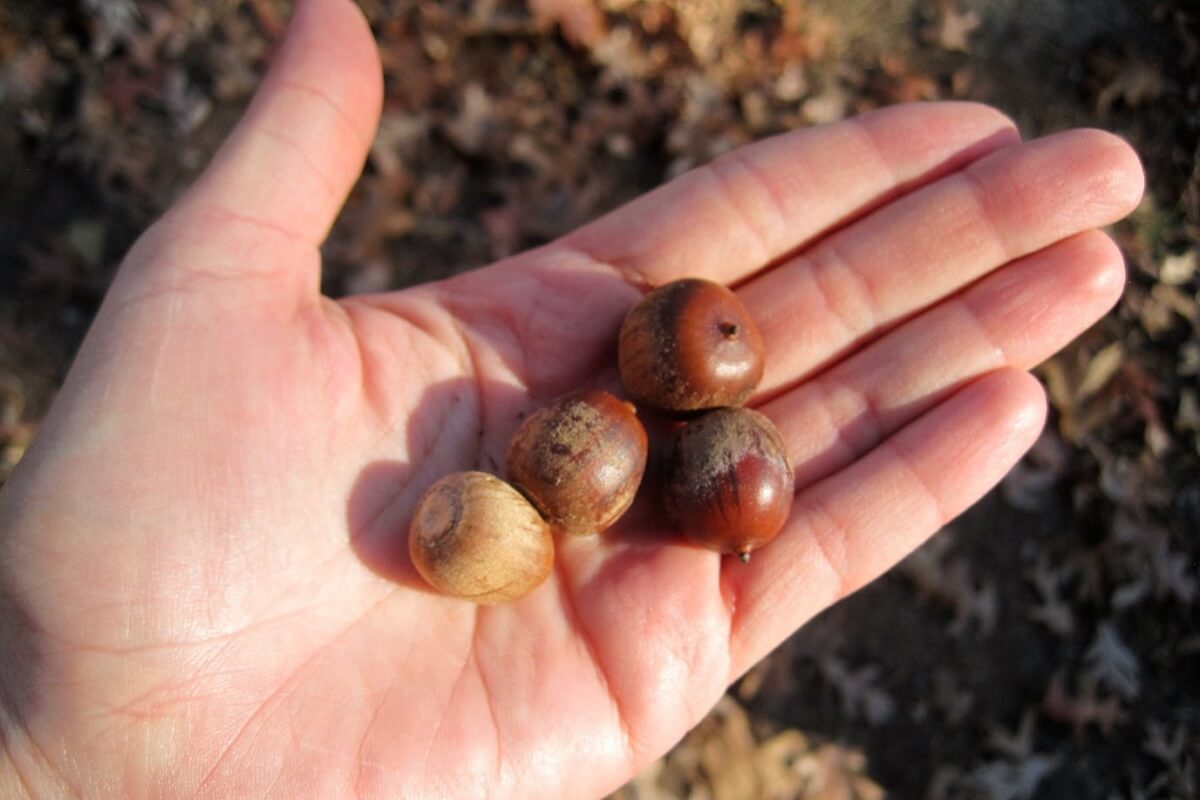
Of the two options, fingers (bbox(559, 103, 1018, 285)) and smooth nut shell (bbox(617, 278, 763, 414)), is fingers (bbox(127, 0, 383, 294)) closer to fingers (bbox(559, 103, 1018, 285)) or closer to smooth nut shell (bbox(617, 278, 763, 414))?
fingers (bbox(559, 103, 1018, 285))

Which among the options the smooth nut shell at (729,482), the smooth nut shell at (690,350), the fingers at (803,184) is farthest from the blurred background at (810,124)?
the smooth nut shell at (690,350)

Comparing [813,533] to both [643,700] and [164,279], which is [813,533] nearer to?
[643,700]

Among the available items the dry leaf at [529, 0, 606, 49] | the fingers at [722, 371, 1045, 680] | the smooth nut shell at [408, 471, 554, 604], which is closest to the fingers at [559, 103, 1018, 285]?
the fingers at [722, 371, 1045, 680]

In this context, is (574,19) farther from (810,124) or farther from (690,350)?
(690,350)

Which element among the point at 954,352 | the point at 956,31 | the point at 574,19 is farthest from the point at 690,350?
the point at 956,31

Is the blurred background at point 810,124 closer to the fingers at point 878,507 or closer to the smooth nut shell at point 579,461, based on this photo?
the fingers at point 878,507

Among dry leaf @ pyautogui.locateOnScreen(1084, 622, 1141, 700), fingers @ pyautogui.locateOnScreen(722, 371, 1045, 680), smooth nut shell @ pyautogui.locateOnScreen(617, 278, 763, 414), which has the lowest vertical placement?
dry leaf @ pyautogui.locateOnScreen(1084, 622, 1141, 700)

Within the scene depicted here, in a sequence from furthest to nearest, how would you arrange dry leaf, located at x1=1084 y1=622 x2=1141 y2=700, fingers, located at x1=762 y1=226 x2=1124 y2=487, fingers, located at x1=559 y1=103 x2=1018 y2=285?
dry leaf, located at x1=1084 y1=622 x2=1141 y2=700 < fingers, located at x1=559 y1=103 x2=1018 y2=285 < fingers, located at x1=762 y1=226 x2=1124 y2=487
